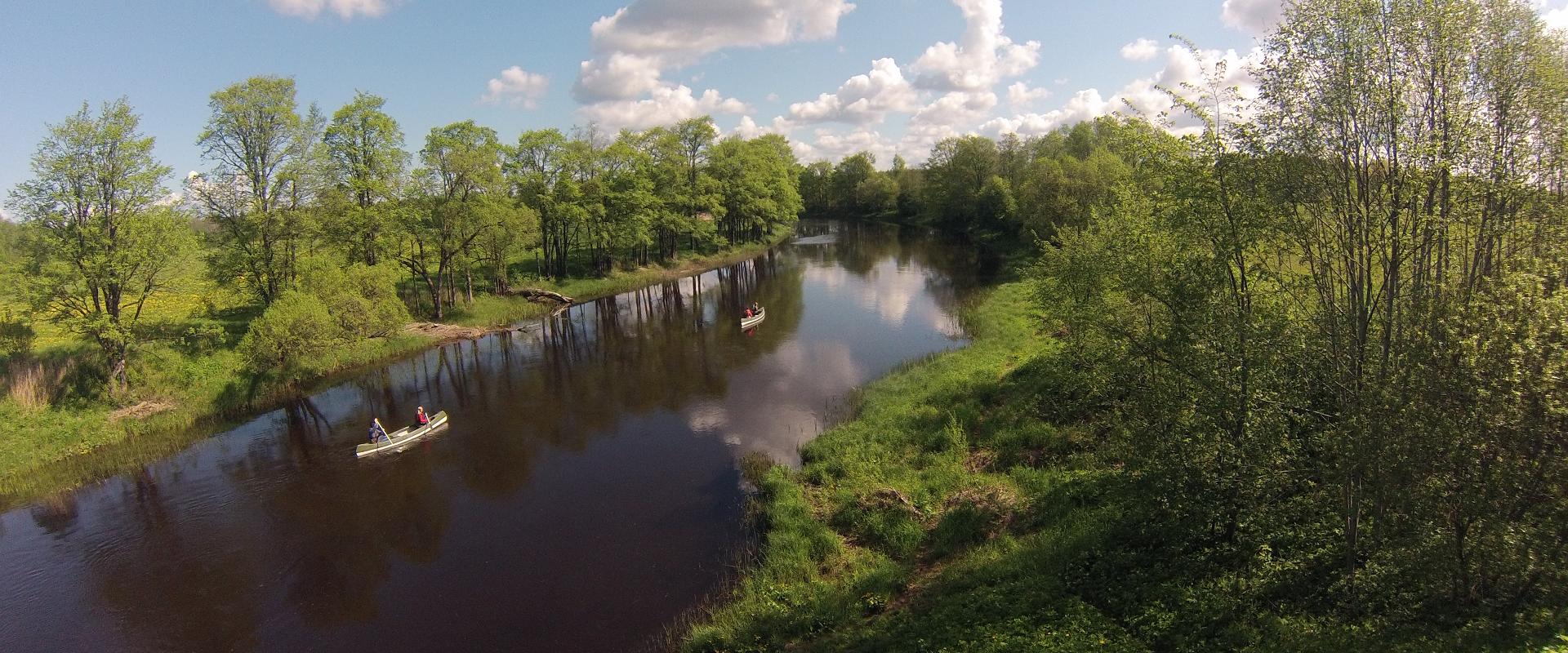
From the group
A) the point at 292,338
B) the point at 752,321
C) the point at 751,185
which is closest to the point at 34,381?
the point at 292,338

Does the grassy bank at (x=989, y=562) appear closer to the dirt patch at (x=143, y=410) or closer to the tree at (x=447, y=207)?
the dirt patch at (x=143, y=410)

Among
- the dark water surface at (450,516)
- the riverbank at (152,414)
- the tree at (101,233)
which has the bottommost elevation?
the dark water surface at (450,516)

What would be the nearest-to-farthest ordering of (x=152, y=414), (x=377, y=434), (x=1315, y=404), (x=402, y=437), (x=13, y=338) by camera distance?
(x=1315, y=404), (x=377, y=434), (x=402, y=437), (x=152, y=414), (x=13, y=338)

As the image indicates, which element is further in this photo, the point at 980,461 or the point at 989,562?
the point at 980,461

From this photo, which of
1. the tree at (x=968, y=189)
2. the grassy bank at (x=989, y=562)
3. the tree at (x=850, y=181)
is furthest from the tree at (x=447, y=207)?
the tree at (x=850, y=181)

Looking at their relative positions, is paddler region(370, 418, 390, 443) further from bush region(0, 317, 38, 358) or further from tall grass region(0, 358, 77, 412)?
bush region(0, 317, 38, 358)

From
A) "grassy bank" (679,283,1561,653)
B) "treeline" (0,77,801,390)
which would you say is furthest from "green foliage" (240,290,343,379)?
"grassy bank" (679,283,1561,653)

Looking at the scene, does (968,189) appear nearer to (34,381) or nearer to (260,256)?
(260,256)
